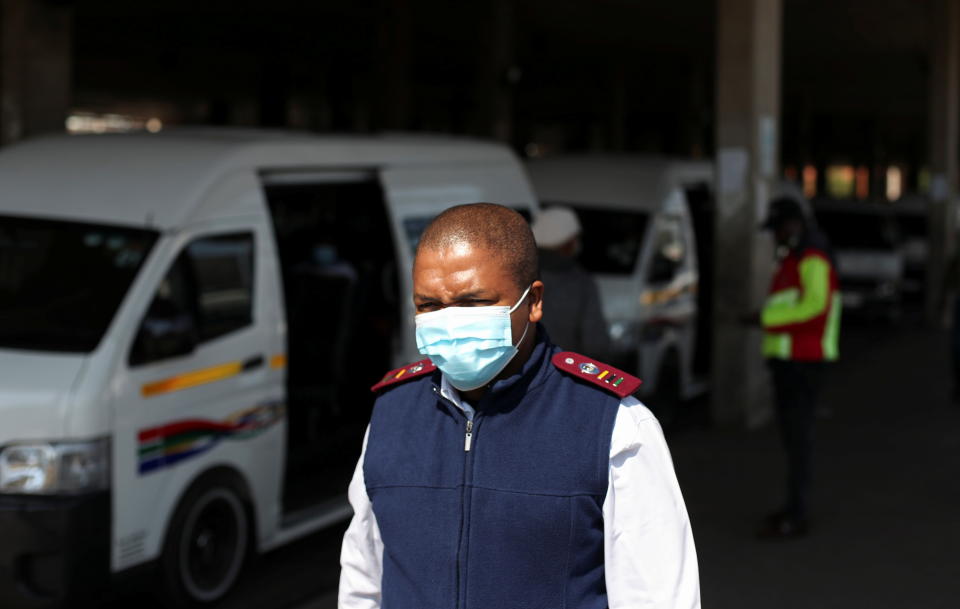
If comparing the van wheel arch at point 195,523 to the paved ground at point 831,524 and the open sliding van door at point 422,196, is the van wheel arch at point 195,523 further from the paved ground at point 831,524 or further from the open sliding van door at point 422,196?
the open sliding van door at point 422,196

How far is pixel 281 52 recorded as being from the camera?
34.2 metres

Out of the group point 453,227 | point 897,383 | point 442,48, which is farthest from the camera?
point 442,48

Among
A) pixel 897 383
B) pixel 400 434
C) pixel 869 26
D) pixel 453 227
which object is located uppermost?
pixel 869 26

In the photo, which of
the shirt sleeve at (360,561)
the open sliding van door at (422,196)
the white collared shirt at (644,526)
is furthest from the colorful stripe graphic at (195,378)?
the white collared shirt at (644,526)

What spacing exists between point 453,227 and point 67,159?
447 cm

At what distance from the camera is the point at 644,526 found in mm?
2473

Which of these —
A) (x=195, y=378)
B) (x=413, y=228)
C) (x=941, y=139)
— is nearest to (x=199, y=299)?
(x=195, y=378)

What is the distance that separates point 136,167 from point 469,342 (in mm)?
4188

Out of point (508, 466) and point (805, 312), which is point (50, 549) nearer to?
point (508, 466)

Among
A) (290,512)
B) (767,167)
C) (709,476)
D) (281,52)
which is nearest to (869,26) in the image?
(281,52)

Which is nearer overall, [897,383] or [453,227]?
[453,227]

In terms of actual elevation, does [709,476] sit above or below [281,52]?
below

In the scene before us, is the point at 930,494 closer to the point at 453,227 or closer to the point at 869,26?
the point at 453,227

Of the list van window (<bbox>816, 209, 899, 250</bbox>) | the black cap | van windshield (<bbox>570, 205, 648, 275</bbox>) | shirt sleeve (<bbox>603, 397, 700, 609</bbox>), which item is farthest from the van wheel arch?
Result: van window (<bbox>816, 209, 899, 250</bbox>)
